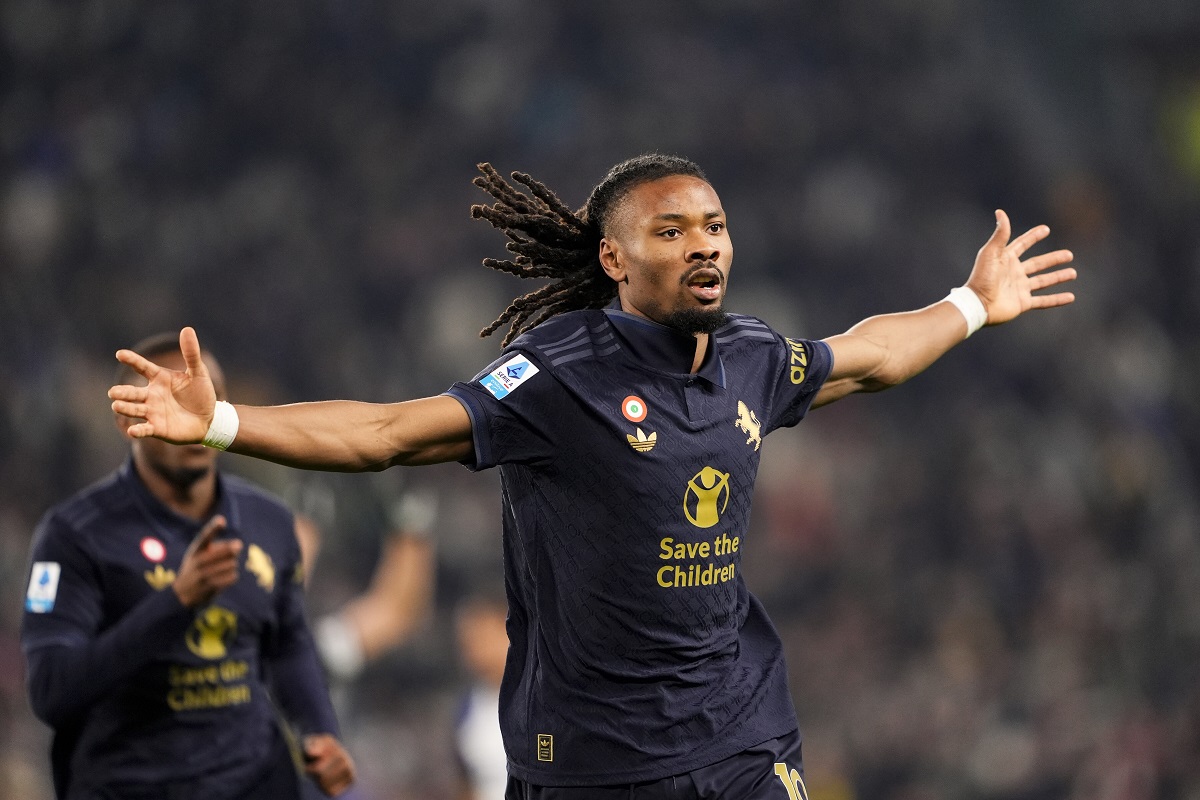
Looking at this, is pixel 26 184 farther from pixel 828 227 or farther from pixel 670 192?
pixel 670 192

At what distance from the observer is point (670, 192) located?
4008mm

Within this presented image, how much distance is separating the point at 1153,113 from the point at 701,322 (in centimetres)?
1293

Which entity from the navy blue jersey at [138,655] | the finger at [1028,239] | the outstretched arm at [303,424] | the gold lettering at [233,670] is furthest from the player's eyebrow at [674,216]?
the gold lettering at [233,670]

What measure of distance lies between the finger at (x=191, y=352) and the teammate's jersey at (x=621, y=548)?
66 cm

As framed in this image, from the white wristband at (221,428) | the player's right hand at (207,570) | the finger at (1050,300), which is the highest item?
the finger at (1050,300)

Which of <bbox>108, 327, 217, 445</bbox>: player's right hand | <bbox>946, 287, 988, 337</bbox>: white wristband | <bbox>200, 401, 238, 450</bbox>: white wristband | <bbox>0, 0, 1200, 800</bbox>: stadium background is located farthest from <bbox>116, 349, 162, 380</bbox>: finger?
<bbox>0, 0, 1200, 800</bbox>: stadium background

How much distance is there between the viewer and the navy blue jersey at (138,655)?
4.53 m

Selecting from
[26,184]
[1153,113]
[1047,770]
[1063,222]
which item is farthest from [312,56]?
[1047,770]

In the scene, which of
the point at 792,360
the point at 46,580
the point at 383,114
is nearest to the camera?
the point at 792,360

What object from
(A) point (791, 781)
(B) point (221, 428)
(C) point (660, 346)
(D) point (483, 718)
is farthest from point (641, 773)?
(D) point (483, 718)

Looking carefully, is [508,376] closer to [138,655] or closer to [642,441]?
[642,441]

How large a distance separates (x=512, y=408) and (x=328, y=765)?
1.77 metres

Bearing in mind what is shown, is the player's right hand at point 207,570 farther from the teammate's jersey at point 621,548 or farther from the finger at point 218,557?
the teammate's jersey at point 621,548

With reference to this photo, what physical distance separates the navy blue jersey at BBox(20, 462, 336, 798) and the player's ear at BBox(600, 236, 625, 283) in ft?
5.05
